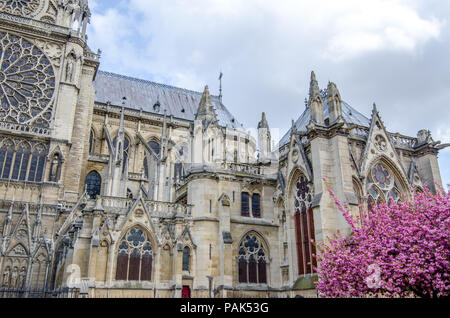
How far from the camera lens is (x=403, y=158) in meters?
22.6

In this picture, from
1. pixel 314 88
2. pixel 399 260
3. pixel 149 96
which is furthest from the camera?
pixel 149 96

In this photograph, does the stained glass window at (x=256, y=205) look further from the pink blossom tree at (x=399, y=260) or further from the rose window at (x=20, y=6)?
the rose window at (x=20, y=6)

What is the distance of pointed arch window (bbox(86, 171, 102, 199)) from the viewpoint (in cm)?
3241

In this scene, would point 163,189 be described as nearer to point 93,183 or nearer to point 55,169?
point 55,169

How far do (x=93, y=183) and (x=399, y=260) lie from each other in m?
27.1

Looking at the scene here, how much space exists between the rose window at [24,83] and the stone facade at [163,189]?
0.09 metres

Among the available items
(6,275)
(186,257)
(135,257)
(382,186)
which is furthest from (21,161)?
(382,186)

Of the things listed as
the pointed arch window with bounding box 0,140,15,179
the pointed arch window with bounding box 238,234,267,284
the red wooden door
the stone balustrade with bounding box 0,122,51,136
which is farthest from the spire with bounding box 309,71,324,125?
the pointed arch window with bounding box 0,140,15,179

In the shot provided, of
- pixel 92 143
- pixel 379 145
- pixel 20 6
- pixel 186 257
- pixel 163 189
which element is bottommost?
pixel 186 257

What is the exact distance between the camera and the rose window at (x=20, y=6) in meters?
32.6

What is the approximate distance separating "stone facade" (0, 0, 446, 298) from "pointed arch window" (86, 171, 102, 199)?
0.28 ft

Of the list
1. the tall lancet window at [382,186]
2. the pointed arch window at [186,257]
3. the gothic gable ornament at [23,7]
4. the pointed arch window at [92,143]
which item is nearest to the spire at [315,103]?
the tall lancet window at [382,186]

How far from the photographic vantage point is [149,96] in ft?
151

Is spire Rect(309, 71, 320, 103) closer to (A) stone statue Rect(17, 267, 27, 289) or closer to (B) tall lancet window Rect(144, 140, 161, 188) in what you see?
(B) tall lancet window Rect(144, 140, 161, 188)
